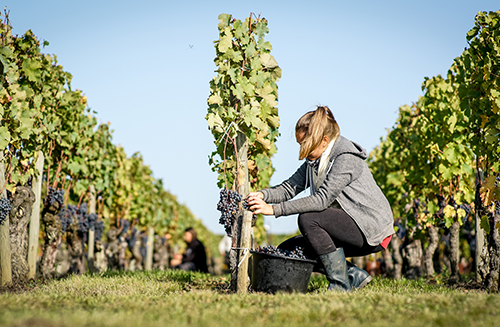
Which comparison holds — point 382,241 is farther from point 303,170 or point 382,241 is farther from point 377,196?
point 303,170

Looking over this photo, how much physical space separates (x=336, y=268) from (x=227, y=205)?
1051 millimetres

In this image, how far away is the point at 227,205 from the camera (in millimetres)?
4055

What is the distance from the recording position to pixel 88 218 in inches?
329

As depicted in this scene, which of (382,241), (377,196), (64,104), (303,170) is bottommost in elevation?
(382,241)

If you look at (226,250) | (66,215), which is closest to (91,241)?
(66,215)

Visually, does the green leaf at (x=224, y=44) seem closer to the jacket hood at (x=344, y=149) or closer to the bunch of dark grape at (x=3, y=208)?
the jacket hood at (x=344, y=149)

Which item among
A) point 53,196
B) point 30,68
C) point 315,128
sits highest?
point 30,68

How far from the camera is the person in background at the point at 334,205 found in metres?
3.66

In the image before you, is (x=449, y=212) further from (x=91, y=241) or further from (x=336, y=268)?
(x=91, y=241)

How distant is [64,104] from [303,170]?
4.14m

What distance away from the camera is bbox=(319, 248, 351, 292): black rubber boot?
12.0 ft

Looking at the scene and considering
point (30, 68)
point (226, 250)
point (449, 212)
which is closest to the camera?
point (30, 68)

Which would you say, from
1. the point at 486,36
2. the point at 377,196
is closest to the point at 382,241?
the point at 377,196

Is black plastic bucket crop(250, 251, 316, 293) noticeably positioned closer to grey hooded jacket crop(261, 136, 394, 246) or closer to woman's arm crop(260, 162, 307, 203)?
grey hooded jacket crop(261, 136, 394, 246)
